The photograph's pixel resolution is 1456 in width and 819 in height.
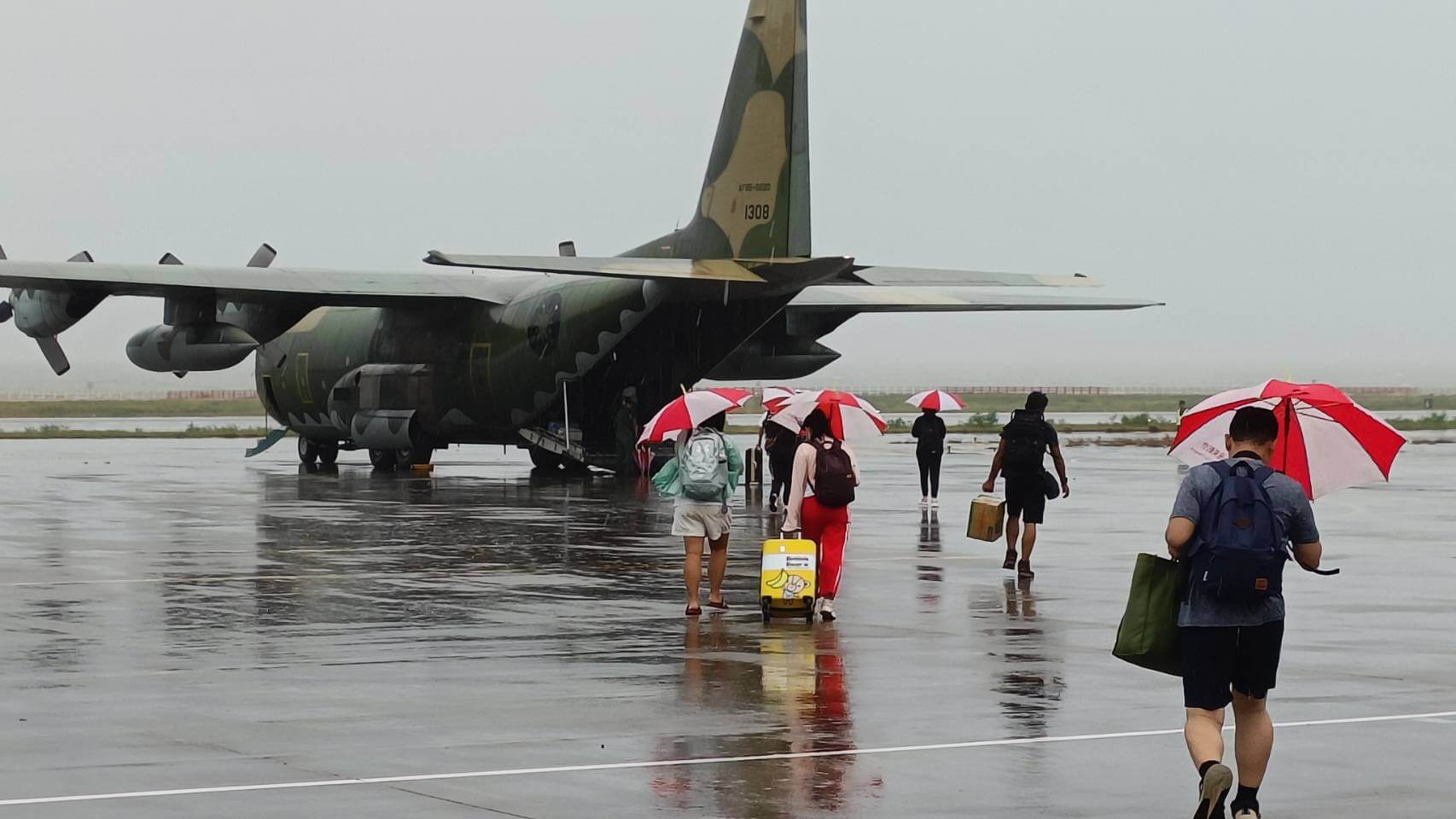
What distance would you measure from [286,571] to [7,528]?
22.1ft

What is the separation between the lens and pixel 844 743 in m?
9.55

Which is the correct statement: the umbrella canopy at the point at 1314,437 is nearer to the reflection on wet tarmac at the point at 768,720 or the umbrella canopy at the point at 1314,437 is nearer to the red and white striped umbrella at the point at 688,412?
the reflection on wet tarmac at the point at 768,720

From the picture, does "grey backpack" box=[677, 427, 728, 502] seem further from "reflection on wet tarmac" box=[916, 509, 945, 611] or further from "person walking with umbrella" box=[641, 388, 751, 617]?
"reflection on wet tarmac" box=[916, 509, 945, 611]

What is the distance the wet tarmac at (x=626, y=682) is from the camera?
8344mm

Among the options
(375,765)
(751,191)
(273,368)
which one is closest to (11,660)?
(375,765)

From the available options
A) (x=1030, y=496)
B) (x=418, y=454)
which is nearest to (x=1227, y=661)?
(x=1030, y=496)

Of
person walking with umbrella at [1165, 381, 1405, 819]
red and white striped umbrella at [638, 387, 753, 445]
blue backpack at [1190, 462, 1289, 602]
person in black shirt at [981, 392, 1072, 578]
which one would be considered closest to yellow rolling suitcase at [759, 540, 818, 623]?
red and white striped umbrella at [638, 387, 753, 445]

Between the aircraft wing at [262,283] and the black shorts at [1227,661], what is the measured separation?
1034 inches

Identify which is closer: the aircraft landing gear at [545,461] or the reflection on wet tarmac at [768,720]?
the reflection on wet tarmac at [768,720]

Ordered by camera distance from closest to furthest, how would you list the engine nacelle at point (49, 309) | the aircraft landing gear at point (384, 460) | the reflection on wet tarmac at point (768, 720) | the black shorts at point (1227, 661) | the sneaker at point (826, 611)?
1. the black shorts at point (1227, 661)
2. the reflection on wet tarmac at point (768, 720)
3. the sneaker at point (826, 611)
4. the engine nacelle at point (49, 309)
5. the aircraft landing gear at point (384, 460)

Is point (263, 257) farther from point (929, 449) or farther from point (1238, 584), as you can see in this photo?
point (1238, 584)

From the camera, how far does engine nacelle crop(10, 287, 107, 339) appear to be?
33.6m

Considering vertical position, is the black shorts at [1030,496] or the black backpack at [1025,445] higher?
the black backpack at [1025,445]

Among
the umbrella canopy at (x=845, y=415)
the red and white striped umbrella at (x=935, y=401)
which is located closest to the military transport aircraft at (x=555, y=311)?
the red and white striped umbrella at (x=935, y=401)
